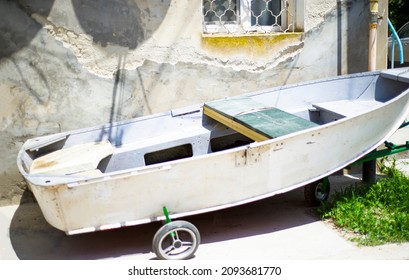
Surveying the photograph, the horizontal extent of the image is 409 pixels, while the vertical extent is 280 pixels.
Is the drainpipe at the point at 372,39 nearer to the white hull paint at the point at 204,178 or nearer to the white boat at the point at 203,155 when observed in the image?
the white boat at the point at 203,155

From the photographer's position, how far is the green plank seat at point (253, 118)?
160 inches

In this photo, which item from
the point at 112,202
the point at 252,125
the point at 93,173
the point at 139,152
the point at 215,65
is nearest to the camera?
the point at 112,202

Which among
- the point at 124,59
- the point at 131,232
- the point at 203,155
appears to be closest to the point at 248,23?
the point at 124,59

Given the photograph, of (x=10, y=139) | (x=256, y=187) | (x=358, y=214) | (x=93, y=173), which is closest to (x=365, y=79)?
(x=358, y=214)

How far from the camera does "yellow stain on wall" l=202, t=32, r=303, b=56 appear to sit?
513cm

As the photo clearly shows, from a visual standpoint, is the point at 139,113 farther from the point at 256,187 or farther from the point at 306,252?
the point at 306,252

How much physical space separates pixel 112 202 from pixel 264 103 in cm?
211

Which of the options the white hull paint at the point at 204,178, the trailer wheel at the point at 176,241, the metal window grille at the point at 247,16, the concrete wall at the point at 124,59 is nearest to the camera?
the white hull paint at the point at 204,178

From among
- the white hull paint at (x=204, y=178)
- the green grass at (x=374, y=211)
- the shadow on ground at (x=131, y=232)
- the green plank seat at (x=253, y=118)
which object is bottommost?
the shadow on ground at (x=131, y=232)

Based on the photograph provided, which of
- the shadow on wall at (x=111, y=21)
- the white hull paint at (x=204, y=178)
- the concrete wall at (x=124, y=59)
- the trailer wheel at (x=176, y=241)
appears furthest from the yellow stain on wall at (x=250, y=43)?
the trailer wheel at (x=176, y=241)

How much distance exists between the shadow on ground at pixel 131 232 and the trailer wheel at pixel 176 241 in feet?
1.05

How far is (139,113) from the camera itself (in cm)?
510

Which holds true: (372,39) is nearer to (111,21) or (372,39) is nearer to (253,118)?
(253,118)

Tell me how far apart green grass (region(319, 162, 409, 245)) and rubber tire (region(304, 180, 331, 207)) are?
0.11m
